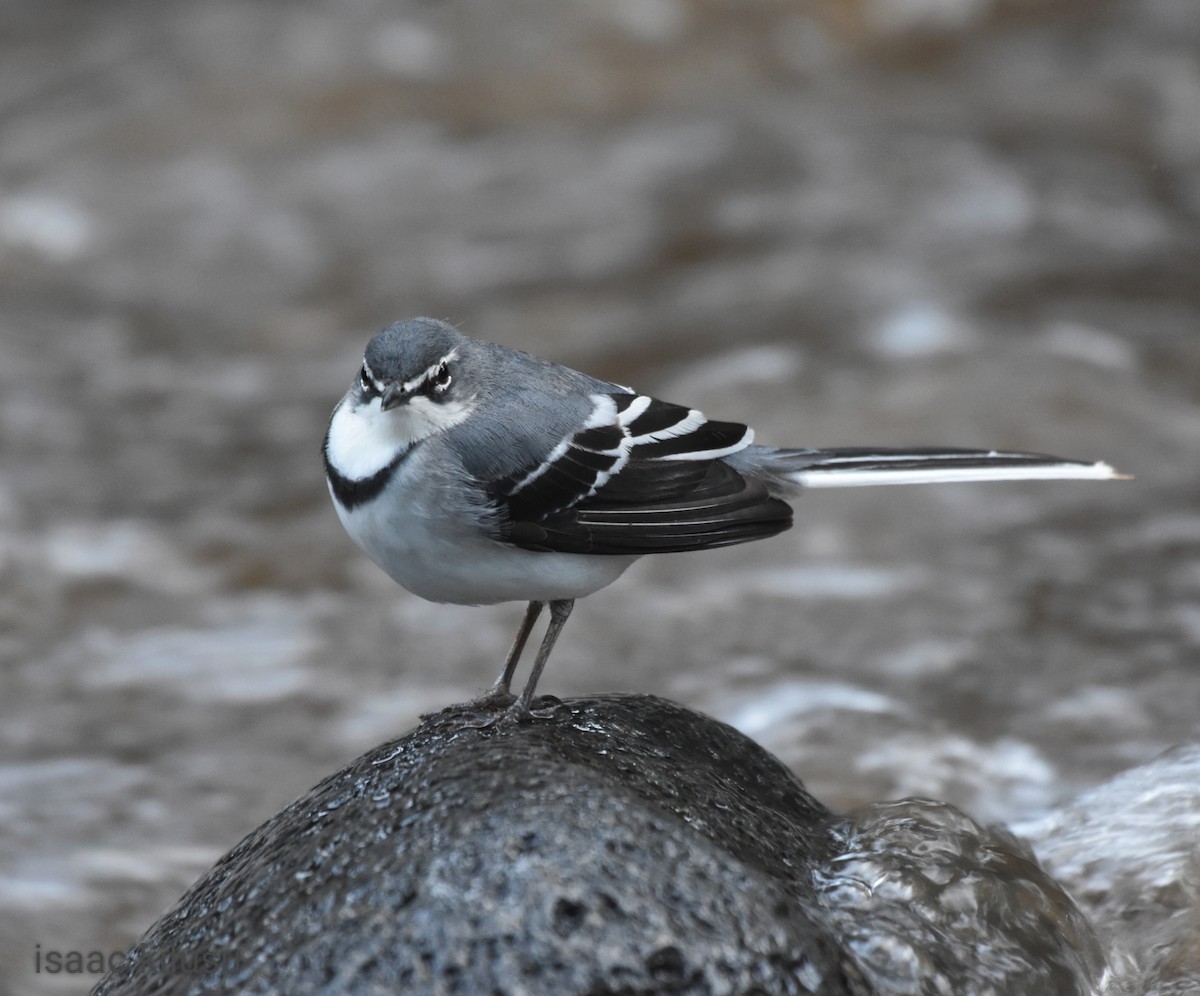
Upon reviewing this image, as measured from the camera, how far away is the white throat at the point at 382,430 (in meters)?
5.12

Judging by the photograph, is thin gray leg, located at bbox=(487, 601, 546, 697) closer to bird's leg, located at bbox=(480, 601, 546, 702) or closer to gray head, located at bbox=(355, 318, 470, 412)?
bird's leg, located at bbox=(480, 601, 546, 702)

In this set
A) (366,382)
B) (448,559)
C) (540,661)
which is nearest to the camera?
(448,559)

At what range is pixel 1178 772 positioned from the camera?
6.49m

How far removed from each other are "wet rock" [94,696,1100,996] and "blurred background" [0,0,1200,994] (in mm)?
2596

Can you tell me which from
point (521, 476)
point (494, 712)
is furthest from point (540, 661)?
point (521, 476)

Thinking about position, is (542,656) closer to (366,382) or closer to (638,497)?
(638,497)

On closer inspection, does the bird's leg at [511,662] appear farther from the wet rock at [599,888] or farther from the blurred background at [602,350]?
the blurred background at [602,350]

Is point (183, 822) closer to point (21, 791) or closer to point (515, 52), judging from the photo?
point (21, 791)

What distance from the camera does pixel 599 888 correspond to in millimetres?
4090

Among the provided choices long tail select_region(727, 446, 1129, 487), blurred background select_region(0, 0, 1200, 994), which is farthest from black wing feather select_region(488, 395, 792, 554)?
blurred background select_region(0, 0, 1200, 994)

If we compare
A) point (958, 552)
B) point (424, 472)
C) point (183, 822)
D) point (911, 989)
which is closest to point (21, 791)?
point (183, 822)

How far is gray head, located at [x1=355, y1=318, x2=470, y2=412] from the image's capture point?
510 cm

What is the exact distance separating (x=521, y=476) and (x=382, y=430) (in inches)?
21.5

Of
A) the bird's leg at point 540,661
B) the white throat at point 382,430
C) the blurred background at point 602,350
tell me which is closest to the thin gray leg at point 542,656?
the bird's leg at point 540,661
